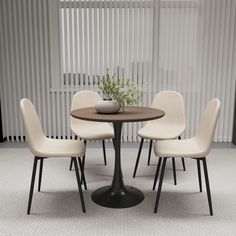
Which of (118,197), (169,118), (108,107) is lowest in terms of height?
(118,197)

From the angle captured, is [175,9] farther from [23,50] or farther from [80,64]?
[23,50]

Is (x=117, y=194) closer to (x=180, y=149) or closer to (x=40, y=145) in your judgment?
(x=180, y=149)

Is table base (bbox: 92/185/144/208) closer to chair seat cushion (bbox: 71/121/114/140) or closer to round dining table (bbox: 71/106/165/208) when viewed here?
round dining table (bbox: 71/106/165/208)

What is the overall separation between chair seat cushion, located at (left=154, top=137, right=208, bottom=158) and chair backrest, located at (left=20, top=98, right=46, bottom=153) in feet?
3.29

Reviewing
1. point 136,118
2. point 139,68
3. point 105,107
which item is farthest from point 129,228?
point 139,68

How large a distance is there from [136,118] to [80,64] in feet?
7.99

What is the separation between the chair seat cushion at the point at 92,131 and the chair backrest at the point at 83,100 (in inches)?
8.4

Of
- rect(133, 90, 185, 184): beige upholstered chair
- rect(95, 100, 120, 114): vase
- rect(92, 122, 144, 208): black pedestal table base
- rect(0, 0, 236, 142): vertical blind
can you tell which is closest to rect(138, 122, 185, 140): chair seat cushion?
rect(133, 90, 185, 184): beige upholstered chair

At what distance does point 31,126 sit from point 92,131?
0.94m

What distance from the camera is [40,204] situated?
2.53 meters

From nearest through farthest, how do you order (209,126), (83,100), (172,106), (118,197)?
(209,126) → (118,197) → (172,106) → (83,100)

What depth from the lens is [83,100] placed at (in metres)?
3.44

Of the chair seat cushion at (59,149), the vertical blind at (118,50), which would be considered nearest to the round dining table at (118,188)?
the chair seat cushion at (59,149)

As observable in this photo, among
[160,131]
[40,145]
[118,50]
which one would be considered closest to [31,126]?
[40,145]
